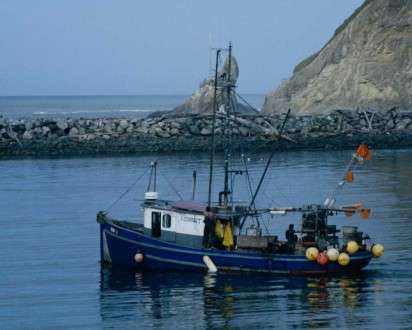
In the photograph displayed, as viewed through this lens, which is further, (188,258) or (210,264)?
(188,258)

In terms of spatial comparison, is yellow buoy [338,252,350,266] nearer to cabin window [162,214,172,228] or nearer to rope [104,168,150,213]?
cabin window [162,214,172,228]

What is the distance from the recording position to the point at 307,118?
245 feet

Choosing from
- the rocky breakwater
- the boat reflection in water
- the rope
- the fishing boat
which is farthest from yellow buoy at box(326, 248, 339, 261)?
the rocky breakwater

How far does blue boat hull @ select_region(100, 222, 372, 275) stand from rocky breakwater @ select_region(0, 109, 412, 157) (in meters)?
35.1

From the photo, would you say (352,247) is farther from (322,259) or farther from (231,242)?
(231,242)

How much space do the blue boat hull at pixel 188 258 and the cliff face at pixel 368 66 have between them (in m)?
50.1

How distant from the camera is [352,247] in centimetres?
2778

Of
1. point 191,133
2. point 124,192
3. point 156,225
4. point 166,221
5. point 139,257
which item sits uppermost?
point 191,133

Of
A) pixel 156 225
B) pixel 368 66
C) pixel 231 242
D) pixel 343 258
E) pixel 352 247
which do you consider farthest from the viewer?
pixel 368 66

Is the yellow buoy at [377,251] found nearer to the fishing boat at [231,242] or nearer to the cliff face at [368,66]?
the fishing boat at [231,242]

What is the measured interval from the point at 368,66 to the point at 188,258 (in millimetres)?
54013

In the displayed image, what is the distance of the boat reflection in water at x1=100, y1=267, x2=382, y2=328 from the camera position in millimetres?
24422

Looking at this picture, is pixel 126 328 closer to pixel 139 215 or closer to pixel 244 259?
pixel 244 259

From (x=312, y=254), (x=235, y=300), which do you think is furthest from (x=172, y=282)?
(x=312, y=254)
